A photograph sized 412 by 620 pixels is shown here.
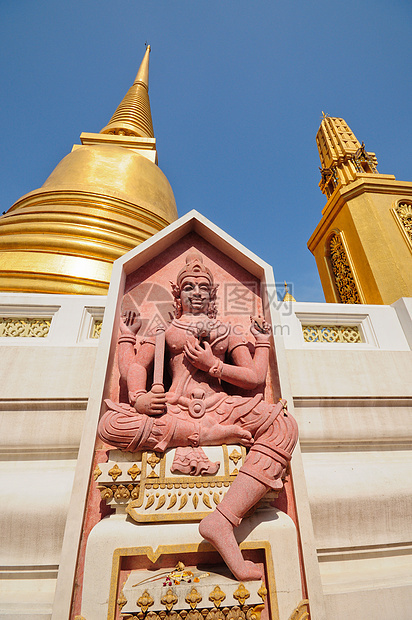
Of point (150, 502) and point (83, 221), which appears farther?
point (83, 221)

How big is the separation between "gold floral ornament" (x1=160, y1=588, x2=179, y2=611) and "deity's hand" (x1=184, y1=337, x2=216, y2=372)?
1413mm

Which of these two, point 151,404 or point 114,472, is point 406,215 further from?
point 114,472

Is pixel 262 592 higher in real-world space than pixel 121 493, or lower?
lower

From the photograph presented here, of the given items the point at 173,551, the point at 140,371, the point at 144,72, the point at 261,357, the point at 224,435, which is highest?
the point at 144,72

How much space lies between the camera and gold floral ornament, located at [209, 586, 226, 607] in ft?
6.07

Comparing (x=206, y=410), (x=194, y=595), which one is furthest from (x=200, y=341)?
(x=194, y=595)

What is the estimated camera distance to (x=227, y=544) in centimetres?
193

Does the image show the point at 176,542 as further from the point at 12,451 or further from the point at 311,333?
the point at 311,333

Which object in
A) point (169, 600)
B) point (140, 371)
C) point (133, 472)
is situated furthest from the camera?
point (140, 371)

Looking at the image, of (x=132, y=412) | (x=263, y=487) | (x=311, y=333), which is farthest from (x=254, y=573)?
(x=311, y=333)

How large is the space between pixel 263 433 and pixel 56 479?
172cm

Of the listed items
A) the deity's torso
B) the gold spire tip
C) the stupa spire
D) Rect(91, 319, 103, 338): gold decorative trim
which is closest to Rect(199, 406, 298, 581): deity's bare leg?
the deity's torso

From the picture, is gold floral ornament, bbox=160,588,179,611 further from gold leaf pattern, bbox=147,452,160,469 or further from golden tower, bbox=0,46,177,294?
golden tower, bbox=0,46,177,294

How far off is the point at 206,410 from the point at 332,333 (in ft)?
6.46
